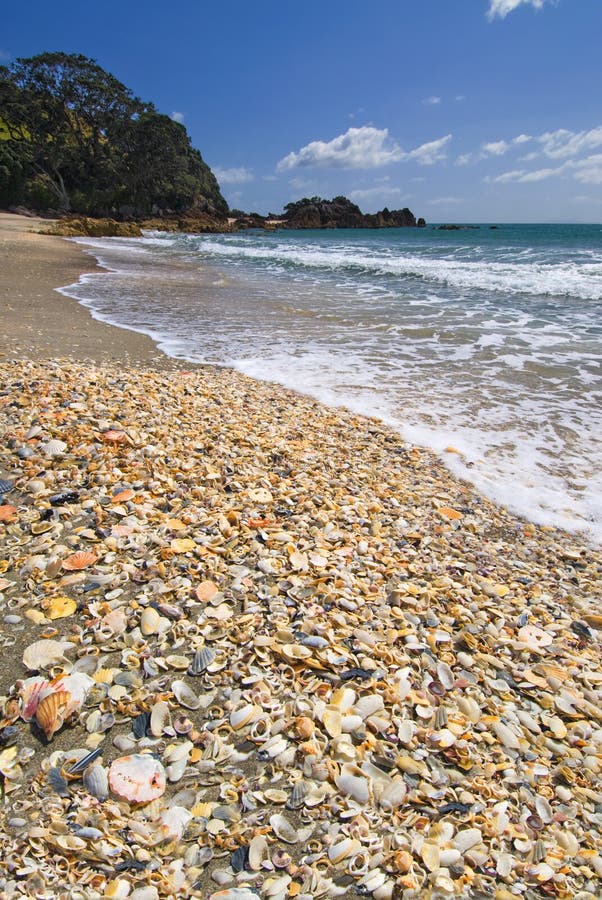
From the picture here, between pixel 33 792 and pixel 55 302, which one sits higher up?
pixel 55 302

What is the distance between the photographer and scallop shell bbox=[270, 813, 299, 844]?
5.73 feet

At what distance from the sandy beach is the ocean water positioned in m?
1.35

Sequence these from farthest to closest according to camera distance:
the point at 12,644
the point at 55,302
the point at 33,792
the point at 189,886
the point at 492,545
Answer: the point at 55,302, the point at 492,545, the point at 12,644, the point at 33,792, the point at 189,886

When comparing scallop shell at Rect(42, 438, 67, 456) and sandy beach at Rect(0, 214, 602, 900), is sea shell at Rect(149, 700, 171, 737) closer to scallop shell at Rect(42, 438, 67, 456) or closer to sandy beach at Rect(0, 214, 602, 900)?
sandy beach at Rect(0, 214, 602, 900)

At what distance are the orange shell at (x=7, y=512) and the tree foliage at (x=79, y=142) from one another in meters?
61.7

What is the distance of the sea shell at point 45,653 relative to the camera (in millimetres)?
2254

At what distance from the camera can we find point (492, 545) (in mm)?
3715

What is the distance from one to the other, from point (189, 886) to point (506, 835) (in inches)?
46.7

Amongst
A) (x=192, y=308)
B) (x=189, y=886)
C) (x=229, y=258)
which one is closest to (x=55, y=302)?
(x=192, y=308)

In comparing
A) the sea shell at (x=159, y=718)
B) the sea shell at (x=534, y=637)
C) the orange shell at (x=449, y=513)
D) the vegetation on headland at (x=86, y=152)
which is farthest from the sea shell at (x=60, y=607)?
the vegetation on headland at (x=86, y=152)

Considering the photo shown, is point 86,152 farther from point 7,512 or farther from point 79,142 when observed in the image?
point 7,512

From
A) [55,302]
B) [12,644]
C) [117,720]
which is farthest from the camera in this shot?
[55,302]

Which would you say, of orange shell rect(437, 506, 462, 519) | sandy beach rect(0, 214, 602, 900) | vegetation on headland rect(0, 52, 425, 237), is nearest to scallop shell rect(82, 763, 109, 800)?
sandy beach rect(0, 214, 602, 900)

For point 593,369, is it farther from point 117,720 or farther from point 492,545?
point 117,720
